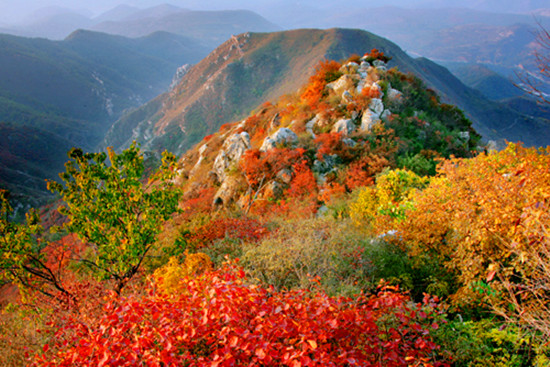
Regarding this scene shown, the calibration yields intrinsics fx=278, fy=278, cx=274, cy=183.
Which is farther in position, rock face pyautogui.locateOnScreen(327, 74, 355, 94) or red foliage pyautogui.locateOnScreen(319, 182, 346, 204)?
rock face pyautogui.locateOnScreen(327, 74, 355, 94)

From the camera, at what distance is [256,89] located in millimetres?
91938

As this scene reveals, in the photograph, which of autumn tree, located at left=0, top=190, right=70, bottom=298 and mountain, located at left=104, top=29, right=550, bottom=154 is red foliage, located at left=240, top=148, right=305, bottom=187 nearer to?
autumn tree, located at left=0, top=190, right=70, bottom=298

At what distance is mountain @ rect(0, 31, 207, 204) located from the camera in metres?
81.7

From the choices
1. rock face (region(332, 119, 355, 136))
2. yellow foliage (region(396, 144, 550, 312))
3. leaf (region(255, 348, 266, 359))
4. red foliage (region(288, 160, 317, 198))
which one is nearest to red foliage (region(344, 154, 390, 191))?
red foliage (region(288, 160, 317, 198))

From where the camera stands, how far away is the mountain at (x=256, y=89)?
8050 cm

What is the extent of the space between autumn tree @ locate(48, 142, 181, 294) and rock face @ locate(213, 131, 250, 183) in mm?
9444

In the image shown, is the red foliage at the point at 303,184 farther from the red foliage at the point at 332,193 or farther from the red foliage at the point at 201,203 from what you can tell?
the red foliage at the point at 201,203

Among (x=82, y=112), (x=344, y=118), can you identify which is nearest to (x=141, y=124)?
(x=82, y=112)

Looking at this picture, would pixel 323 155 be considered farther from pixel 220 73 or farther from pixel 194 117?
pixel 220 73

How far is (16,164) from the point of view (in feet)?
240

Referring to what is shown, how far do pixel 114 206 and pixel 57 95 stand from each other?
531 feet

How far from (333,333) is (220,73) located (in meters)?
105

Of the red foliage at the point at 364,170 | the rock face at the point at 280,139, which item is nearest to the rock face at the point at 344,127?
the rock face at the point at 280,139

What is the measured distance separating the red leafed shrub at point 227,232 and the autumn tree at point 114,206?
2.25m
